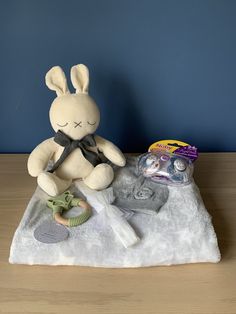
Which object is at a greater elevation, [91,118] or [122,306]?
[91,118]

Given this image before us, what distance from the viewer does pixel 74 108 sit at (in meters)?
0.78

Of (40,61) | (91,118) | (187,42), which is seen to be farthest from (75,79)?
(187,42)

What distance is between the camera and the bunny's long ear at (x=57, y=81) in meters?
0.82

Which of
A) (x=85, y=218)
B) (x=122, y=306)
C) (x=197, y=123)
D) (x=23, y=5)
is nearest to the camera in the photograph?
(x=122, y=306)

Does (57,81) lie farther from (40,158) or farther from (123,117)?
(123,117)

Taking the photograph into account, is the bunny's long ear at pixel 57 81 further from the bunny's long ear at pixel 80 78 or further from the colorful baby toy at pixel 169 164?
the colorful baby toy at pixel 169 164

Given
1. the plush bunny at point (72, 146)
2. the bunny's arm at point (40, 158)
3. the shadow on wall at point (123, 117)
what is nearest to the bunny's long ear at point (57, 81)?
the plush bunny at point (72, 146)

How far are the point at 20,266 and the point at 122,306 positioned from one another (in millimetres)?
187

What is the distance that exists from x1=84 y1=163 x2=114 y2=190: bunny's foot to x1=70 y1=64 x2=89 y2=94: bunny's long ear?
15 centimetres

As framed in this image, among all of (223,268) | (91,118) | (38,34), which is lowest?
(223,268)

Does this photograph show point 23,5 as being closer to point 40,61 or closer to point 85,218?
point 40,61

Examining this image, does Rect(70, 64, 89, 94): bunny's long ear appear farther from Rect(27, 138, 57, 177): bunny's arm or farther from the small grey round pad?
the small grey round pad

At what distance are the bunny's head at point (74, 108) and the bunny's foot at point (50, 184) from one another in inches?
3.4

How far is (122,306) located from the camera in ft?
1.96
